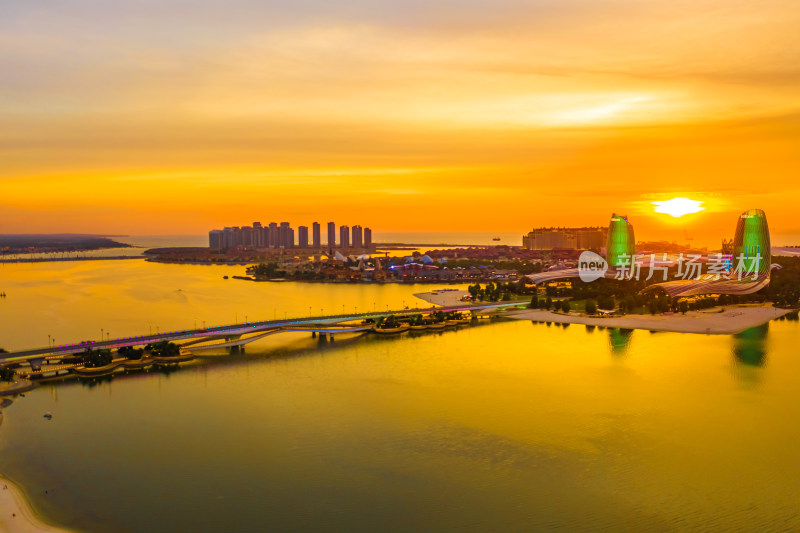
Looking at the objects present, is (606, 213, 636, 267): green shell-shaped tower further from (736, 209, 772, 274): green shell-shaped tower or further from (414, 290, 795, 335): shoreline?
(414, 290, 795, 335): shoreline

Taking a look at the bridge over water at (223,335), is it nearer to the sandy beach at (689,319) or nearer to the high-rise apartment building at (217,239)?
the sandy beach at (689,319)

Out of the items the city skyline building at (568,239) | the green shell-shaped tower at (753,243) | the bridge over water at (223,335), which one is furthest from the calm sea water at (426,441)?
the city skyline building at (568,239)

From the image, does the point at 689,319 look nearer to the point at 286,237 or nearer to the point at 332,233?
the point at 286,237

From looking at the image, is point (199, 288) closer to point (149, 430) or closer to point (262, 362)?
point (262, 362)

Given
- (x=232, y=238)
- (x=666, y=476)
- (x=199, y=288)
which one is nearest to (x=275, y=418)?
(x=666, y=476)

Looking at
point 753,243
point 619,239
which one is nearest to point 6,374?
point 753,243

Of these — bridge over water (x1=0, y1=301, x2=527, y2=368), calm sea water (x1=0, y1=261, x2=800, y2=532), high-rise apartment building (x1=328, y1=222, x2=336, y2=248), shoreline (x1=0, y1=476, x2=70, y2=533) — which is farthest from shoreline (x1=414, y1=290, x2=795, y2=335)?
high-rise apartment building (x1=328, y1=222, x2=336, y2=248)
